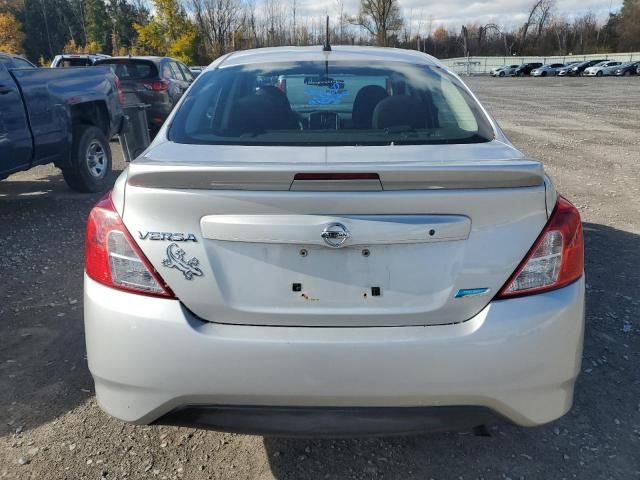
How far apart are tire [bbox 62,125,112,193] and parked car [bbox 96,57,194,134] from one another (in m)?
3.46

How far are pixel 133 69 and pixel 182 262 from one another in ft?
35.0

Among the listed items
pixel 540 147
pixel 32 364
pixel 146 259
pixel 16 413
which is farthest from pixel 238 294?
pixel 540 147

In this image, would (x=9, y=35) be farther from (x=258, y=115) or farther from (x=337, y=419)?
(x=337, y=419)

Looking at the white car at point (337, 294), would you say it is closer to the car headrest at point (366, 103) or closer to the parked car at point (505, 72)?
the car headrest at point (366, 103)

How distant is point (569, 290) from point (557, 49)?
9594 cm

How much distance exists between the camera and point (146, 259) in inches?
75.9

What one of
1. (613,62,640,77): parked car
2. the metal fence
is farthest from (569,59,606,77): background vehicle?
the metal fence

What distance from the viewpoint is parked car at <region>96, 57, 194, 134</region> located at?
11086 mm

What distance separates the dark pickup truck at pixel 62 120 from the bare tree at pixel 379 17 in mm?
57453

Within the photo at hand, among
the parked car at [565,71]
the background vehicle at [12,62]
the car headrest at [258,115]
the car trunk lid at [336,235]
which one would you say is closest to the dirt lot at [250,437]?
the car trunk lid at [336,235]

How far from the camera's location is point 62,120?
21.6 ft

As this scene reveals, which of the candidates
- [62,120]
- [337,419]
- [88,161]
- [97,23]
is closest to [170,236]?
[337,419]

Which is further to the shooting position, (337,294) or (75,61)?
(75,61)

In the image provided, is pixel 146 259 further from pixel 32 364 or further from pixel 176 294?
pixel 32 364
